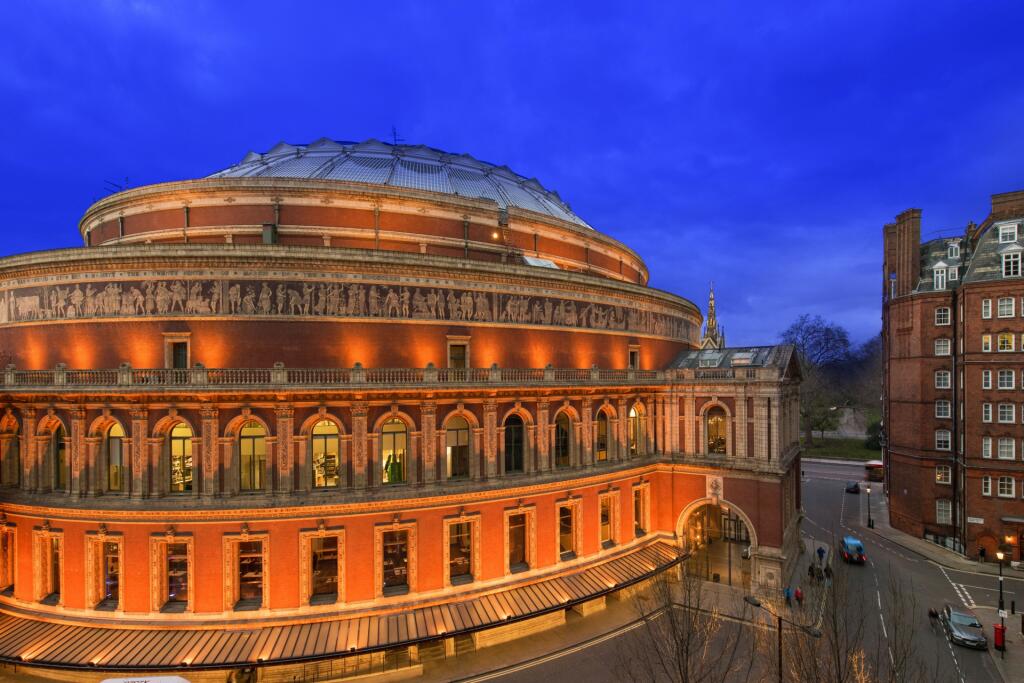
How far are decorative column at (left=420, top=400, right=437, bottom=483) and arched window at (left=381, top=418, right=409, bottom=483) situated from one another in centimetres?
87

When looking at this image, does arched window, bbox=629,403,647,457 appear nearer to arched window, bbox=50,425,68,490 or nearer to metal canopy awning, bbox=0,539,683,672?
metal canopy awning, bbox=0,539,683,672

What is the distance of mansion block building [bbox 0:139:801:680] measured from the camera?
856 inches

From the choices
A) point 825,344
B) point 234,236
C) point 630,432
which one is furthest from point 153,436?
point 825,344

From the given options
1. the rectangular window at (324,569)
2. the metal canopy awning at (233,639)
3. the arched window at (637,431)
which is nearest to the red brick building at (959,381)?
the arched window at (637,431)

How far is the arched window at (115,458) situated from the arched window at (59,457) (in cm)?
237

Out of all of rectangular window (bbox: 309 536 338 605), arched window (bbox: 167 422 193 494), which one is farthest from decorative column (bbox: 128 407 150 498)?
rectangular window (bbox: 309 536 338 605)

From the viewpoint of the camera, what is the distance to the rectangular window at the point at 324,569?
22.7 m

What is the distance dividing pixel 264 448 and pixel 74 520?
8.95 metres

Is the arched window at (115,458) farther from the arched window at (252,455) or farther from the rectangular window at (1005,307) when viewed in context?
the rectangular window at (1005,307)

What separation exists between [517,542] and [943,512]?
3676 centimetres

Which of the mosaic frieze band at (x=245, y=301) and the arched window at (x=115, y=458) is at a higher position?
the mosaic frieze band at (x=245, y=301)

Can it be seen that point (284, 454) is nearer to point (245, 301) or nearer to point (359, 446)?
point (359, 446)

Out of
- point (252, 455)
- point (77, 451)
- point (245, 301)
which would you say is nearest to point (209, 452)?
point (252, 455)

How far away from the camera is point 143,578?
21.8 m
